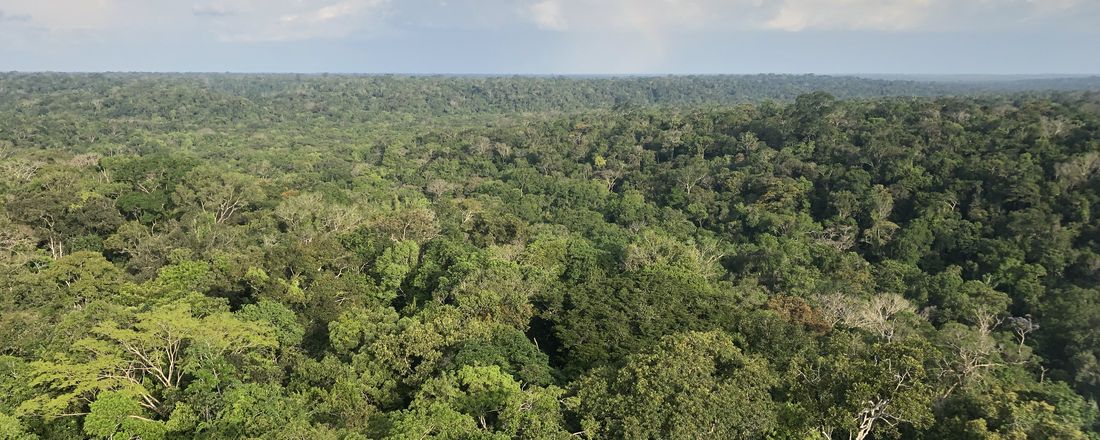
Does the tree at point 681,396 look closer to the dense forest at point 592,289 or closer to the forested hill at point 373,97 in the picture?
the dense forest at point 592,289

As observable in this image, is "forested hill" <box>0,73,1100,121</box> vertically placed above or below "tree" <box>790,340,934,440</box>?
above

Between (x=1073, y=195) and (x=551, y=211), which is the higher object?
(x=1073, y=195)

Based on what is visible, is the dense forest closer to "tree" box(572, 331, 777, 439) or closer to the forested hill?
"tree" box(572, 331, 777, 439)

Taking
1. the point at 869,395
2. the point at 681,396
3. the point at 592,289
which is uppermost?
the point at 869,395

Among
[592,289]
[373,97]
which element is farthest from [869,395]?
[373,97]

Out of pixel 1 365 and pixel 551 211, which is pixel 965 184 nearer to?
pixel 551 211

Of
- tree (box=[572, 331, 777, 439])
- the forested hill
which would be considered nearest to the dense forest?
tree (box=[572, 331, 777, 439])

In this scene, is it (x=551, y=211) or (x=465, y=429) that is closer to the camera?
(x=465, y=429)

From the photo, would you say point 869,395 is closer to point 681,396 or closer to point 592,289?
point 681,396

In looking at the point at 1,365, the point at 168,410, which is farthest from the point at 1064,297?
the point at 1,365
